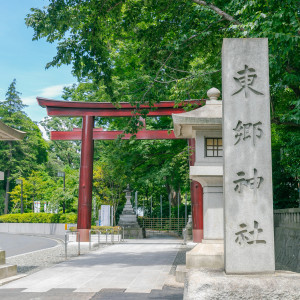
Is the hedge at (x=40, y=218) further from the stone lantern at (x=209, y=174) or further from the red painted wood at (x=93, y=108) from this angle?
the stone lantern at (x=209, y=174)

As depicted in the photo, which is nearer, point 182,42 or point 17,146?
point 182,42

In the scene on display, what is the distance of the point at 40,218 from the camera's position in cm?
3953

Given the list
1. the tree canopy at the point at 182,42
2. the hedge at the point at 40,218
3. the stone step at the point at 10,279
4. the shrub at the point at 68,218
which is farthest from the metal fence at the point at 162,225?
the stone step at the point at 10,279

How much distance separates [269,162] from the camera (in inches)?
217

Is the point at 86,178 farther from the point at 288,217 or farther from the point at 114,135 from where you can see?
the point at 288,217

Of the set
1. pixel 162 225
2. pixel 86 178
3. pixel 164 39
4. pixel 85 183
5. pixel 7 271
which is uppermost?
pixel 164 39

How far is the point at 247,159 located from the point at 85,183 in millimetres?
16131

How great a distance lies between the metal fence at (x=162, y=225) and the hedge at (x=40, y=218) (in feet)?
21.3

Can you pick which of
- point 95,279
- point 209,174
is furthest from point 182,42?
point 95,279

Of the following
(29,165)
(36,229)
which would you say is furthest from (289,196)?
(29,165)

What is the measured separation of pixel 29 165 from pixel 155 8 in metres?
43.9

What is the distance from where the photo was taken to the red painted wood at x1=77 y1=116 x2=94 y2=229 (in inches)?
808

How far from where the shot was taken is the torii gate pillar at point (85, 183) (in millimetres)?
20422

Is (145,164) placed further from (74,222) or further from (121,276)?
(121,276)
